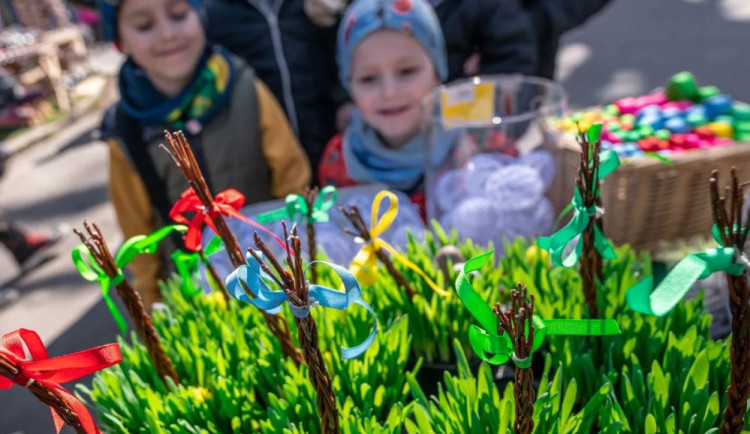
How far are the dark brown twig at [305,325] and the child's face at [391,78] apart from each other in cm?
81

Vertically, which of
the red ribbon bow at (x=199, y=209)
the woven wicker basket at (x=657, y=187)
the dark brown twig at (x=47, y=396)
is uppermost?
the red ribbon bow at (x=199, y=209)

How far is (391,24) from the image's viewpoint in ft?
3.87

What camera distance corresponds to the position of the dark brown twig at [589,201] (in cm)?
48

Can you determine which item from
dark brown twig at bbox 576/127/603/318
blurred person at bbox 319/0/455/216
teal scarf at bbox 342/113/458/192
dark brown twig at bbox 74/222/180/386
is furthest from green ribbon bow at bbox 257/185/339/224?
teal scarf at bbox 342/113/458/192

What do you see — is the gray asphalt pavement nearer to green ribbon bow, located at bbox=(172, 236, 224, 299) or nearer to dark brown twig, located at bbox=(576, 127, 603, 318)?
green ribbon bow, located at bbox=(172, 236, 224, 299)

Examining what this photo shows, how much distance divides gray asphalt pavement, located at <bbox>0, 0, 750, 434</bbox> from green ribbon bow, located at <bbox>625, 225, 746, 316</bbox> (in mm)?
2056

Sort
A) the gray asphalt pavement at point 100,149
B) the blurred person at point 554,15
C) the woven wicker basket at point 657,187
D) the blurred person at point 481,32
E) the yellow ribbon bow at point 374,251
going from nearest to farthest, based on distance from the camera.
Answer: the yellow ribbon bow at point 374,251
the woven wicker basket at point 657,187
the blurred person at point 481,32
the blurred person at point 554,15
the gray asphalt pavement at point 100,149

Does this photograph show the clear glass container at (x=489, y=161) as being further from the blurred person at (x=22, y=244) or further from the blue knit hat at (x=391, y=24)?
the blurred person at (x=22, y=244)

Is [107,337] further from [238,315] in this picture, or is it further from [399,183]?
[238,315]

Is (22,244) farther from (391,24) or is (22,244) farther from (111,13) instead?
(391,24)

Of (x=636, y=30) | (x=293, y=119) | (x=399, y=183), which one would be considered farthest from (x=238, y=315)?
(x=636, y=30)

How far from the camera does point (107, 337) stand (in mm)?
2348

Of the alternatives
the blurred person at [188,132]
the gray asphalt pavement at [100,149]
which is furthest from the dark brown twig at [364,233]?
the gray asphalt pavement at [100,149]

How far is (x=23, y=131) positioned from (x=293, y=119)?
4406 mm
